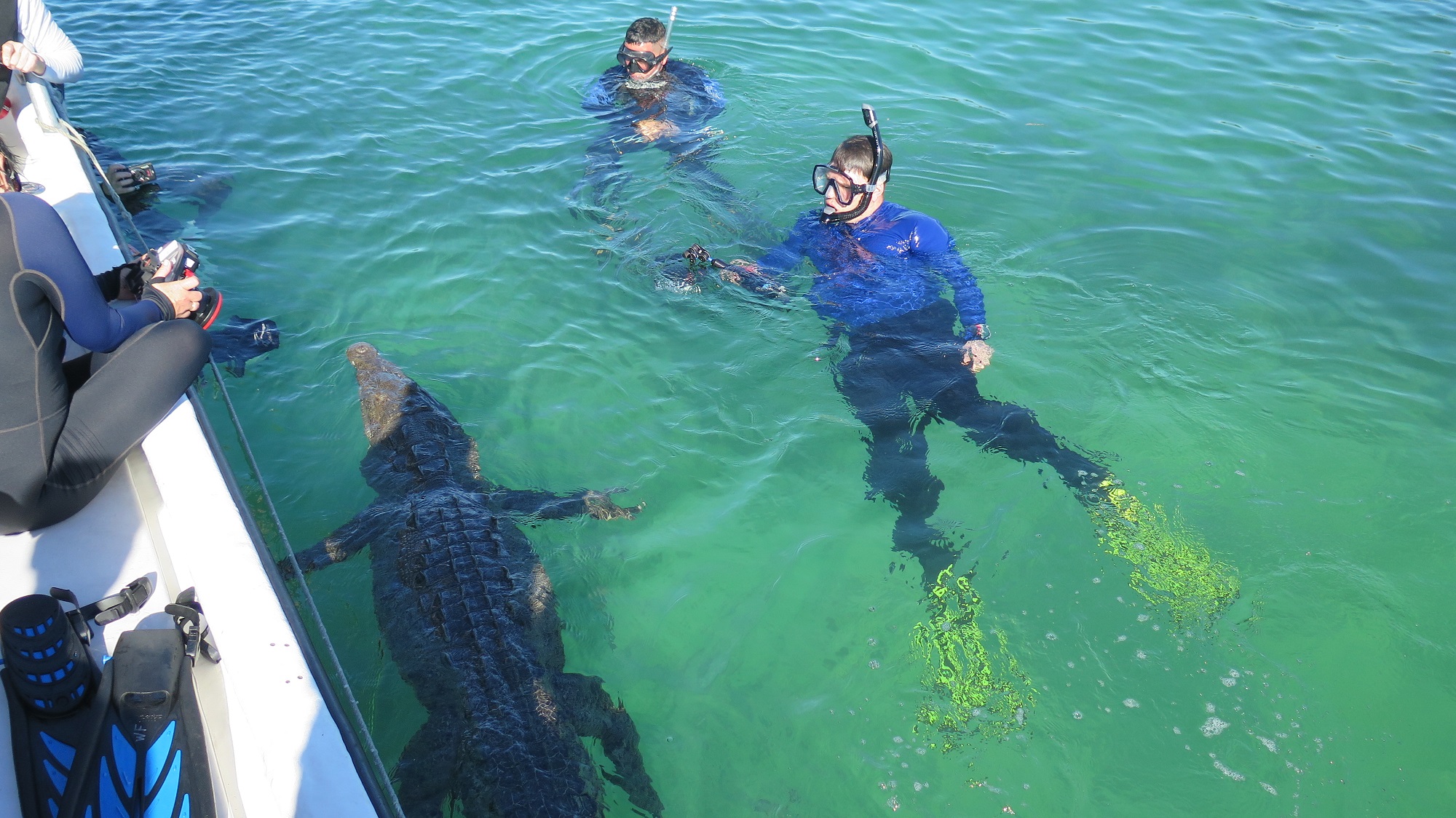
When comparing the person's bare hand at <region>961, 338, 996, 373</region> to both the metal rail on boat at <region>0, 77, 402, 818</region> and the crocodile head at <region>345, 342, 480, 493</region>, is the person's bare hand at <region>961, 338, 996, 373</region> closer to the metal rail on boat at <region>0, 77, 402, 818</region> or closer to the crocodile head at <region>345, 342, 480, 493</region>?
the crocodile head at <region>345, 342, 480, 493</region>

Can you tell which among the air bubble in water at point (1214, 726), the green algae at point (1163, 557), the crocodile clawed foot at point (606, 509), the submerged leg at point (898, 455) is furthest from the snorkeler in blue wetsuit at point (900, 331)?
the crocodile clawed foot at point (606, 509)

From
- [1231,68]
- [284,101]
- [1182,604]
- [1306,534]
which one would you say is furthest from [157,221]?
[1231,68]

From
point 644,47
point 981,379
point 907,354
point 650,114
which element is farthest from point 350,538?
point 644,47

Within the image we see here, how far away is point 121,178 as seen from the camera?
20.2ft

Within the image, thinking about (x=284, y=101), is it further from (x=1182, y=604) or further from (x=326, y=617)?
(x=1182, y=604)

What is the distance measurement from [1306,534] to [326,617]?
488 centimetres

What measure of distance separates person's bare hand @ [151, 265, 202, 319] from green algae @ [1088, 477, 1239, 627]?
4.41m

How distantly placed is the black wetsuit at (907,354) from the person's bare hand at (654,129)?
7.99 feet

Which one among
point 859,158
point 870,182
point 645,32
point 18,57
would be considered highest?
point 18,57

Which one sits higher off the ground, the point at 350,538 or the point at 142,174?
the point at 142,174

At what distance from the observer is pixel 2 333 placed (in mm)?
2764

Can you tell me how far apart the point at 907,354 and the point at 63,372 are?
13.2 feet

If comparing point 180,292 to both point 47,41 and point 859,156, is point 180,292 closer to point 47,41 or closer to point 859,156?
point 47,41

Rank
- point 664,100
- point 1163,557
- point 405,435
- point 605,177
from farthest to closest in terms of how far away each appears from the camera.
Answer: point 664,100 → point 605,177 → point 405,435 → point 1163,557
